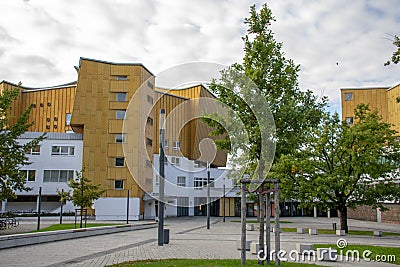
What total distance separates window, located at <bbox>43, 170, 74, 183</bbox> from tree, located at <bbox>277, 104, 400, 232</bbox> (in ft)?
107

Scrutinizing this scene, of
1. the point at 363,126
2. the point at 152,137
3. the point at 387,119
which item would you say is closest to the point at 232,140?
the point at 363,126

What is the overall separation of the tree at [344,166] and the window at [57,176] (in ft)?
107

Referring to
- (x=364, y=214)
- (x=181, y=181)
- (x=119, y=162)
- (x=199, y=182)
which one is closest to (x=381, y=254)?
(x=119, y=162)

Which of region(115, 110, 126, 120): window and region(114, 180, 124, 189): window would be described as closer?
region(114, 180, 124, 189): window

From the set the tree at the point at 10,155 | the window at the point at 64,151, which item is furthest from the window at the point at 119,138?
the tree at the point at 10,155

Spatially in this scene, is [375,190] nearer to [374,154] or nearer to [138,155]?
[374,154]

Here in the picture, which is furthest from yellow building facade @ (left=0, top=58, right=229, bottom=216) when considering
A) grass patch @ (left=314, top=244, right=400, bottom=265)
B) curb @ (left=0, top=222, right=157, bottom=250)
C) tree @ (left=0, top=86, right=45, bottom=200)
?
grass patch @ (left=314, top=244, right=400, bottom=265)

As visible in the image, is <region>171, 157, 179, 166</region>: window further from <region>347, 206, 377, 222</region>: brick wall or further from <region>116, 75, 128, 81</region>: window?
<region>347, 206, 377, 222</region>: brick wall

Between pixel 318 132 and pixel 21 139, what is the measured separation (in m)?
39.0

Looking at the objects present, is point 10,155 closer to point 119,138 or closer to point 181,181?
point 119,138

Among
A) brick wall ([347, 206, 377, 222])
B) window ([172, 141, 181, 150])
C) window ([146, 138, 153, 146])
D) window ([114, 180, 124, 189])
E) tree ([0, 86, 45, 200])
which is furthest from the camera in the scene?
window ([172, 141, 181, 150])

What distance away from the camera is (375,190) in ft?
96.7

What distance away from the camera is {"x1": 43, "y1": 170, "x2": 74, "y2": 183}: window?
178 ft

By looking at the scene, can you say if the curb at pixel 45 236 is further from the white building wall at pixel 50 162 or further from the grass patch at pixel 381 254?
the white building wall at pixel 50 162
